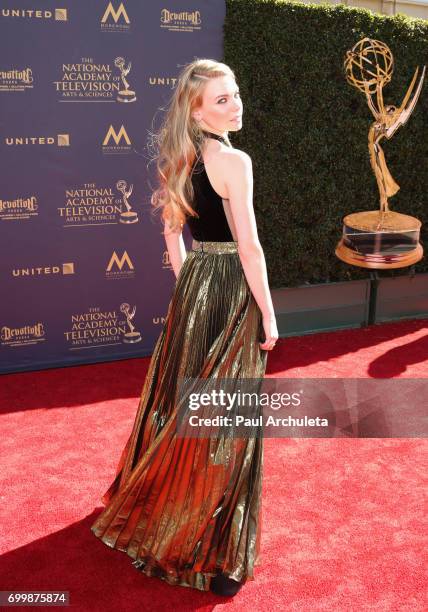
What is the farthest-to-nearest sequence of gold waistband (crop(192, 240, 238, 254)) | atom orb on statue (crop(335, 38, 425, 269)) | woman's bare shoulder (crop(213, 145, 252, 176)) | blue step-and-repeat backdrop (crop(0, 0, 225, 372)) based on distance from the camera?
blue step-and-repeat backdrop (crop(0, 0, 225, 372))
atom orb on statue (crop(335, 38, 425, 269))
gold waistband (crop(192, 240, 238, 254))
woman's bare shoulder (crop(213, 145, 252, 176))

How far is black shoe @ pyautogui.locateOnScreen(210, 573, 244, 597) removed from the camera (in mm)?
2576

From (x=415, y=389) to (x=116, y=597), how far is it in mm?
2918

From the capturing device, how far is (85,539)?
9.71 feet

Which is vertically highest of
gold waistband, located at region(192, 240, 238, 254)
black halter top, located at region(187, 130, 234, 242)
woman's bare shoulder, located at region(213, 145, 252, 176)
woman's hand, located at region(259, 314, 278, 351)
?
woman's bare shoulder, located at region(213, 145, 252, 176)

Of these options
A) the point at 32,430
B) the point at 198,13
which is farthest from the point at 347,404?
the point at 198,13

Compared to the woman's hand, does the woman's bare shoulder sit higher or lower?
higher

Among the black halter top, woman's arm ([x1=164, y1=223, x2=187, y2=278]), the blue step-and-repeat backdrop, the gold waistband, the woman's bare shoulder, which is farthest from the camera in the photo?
the blue step-and-repeat backdrop

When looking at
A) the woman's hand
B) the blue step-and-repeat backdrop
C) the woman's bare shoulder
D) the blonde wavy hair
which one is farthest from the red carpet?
the woman's bare shoulder

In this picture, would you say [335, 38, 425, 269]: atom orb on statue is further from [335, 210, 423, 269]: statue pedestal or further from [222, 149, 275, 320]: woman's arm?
[222, 149, 275, 320]: woman's arm

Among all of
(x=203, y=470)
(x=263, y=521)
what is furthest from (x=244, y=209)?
(x=263, y=521)

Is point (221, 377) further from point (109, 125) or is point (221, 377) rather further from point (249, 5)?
point (249, 5)

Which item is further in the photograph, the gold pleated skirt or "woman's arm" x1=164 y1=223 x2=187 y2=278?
"woman's arm" x1=164 y1=223 x2=187 y2=278

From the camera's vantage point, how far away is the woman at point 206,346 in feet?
8.09

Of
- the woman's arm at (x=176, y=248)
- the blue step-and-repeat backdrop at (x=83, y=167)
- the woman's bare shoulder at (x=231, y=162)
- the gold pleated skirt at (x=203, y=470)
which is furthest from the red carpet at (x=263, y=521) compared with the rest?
the woman's bare shoulder at (x=231, y=162)
